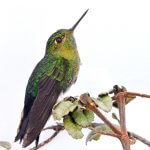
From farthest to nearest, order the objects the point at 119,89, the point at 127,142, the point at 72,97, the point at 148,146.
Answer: the point at 72,97 < the point at 119,89 < the point at 148,146 < the point at 127,142

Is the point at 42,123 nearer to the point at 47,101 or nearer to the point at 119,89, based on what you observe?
the point at 47,101

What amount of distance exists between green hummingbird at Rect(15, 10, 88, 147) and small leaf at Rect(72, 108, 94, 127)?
732mm

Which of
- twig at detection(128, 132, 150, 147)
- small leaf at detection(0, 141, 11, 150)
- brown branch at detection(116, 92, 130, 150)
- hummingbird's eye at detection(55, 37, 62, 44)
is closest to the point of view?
brown branch at detection(116, 92, 130, 150)

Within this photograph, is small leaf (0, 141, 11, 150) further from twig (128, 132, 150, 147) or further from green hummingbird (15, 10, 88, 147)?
twig (128, 132, 150, 147)

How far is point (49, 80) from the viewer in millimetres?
4043

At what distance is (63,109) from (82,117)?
0.08 meters

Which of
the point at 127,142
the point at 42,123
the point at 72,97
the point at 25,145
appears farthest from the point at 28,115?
the point at 127,142

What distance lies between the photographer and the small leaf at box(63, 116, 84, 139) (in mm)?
1561

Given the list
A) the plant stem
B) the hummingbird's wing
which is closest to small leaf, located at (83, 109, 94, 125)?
the plant stem

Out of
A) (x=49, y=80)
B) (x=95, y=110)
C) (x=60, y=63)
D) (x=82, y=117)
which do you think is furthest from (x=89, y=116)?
(x=60, y=63)

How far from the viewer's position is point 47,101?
3486mm

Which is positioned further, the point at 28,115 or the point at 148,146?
the point at 28,115

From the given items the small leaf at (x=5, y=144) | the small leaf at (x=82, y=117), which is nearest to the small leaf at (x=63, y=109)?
the small leaf at (x=82, y=117)

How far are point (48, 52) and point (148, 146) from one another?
11.5 ft
